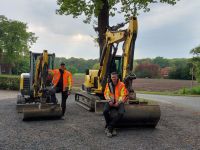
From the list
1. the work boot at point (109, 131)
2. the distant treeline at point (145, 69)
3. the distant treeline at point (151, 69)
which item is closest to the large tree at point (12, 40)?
the distant treeline at point (145, 69)

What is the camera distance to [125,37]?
12211 mm

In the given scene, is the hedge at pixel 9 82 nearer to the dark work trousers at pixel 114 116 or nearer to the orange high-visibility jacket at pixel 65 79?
the orange high-visibility jacket at pixel 65 79

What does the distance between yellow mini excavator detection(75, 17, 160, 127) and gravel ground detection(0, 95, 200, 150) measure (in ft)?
1.14

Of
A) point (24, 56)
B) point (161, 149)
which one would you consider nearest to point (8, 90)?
point (161, 149)

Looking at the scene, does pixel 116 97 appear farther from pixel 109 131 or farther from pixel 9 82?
pixel 9 82

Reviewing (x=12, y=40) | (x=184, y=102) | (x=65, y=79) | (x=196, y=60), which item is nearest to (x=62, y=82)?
(x=65, y=79)

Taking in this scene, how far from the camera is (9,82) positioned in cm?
3000

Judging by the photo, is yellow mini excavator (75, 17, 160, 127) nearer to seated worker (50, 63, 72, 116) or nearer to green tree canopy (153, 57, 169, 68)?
seated worker (50, 63, 72, 116)

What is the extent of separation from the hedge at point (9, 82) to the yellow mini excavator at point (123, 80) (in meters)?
13.1

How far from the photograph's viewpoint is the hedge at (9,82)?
29594 mm

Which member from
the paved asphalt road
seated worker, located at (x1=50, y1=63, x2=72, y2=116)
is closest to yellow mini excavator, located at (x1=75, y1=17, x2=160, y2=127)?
seated worker, located at (x1=50, y1=63, x2=72, y2=116)

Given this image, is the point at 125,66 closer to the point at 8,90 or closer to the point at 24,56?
the point at 8,90

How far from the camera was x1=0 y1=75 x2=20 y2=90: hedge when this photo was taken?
97.1ft

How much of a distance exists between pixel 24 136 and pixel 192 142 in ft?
13.5
